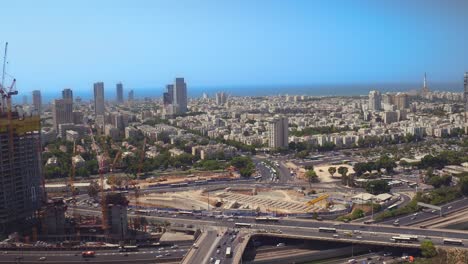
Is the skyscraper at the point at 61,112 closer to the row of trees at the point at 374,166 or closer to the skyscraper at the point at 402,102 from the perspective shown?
the row of trees at the point at 374,166

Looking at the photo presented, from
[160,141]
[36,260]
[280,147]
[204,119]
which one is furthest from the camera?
[204,119]

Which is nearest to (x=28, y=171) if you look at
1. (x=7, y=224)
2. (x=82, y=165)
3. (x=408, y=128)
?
(x=7, y=224)

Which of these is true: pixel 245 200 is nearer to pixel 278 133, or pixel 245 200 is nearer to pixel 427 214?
pixel 427 214

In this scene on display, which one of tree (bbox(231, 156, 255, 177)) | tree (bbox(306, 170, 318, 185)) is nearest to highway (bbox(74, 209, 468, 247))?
tree (bbox(306, 170, 318, 185))

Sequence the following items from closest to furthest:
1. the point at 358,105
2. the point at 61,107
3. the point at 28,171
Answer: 1. the point at 28,171
2. the point at 61,107
3. the point at 358,105

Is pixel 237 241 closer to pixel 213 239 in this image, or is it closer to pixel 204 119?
pixel 213 239

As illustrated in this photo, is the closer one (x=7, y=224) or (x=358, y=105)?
(x=7, y=224)

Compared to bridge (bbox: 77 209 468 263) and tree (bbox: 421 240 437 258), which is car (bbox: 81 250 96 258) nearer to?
bridge (bbox: 77 209 468 263)
